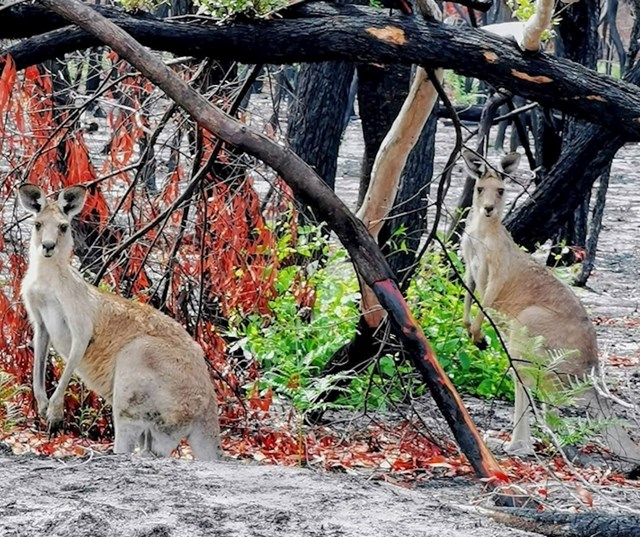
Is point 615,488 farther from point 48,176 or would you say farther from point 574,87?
point 48,176

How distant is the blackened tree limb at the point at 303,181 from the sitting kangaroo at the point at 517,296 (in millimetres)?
1929

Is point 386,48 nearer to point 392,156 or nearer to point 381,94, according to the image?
point 392,156

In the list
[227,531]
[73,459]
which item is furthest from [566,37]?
[227,531]

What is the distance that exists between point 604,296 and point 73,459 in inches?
392

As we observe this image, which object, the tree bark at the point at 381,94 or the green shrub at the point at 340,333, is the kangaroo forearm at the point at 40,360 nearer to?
the green shrub at the point at 340,333

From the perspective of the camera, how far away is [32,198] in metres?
6.75

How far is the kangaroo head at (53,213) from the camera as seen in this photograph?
670 cm

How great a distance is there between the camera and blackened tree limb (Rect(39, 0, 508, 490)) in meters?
6.05

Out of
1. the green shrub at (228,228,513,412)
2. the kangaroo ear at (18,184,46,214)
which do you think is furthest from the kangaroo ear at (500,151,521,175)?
the kangaroo ear at (18,184,46,214)

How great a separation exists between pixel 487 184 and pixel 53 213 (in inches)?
125

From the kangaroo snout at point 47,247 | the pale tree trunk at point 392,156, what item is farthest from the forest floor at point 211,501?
the pale tree trunk at point 392,156

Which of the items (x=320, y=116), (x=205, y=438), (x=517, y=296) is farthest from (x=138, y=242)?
(x=320, y=116)

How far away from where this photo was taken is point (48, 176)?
7918mm

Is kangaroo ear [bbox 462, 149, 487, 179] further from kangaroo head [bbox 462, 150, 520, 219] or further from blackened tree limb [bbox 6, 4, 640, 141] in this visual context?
blackened tree limb [bbox 6, 4, 640, 141]
